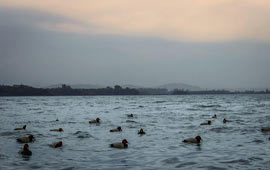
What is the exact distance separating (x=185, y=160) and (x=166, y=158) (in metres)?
0.97

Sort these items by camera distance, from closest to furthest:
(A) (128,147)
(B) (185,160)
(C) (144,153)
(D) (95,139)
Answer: (B) (185,160), (C) (144,153), (A) (128,147), (D) (95,139)

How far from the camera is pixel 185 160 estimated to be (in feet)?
46.8

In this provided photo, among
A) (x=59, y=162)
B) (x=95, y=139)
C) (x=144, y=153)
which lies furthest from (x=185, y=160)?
(x=95, y=139)

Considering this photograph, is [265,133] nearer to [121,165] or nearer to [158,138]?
[158,138]

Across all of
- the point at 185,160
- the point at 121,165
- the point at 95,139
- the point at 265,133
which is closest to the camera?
the point at 121,165

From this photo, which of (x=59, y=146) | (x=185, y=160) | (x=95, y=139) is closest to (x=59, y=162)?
(x=59, y=146)

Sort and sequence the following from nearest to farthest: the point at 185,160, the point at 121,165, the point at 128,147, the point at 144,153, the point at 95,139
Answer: the point at 121,165 → the point at 185,160 → the point at 144,153 → the point at 128,147 → the point at 95,139

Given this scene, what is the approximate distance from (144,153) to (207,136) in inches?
314

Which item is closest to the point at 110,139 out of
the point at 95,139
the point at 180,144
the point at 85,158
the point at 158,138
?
the point at 95,139

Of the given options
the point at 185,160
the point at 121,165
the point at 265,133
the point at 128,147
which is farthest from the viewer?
the point at 265,133

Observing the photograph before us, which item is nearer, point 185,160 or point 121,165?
point 121,165

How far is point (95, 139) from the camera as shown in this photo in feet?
69.6

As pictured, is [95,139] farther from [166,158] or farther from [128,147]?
[166,158]

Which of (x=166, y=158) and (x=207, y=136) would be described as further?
(x=207, y=136)
